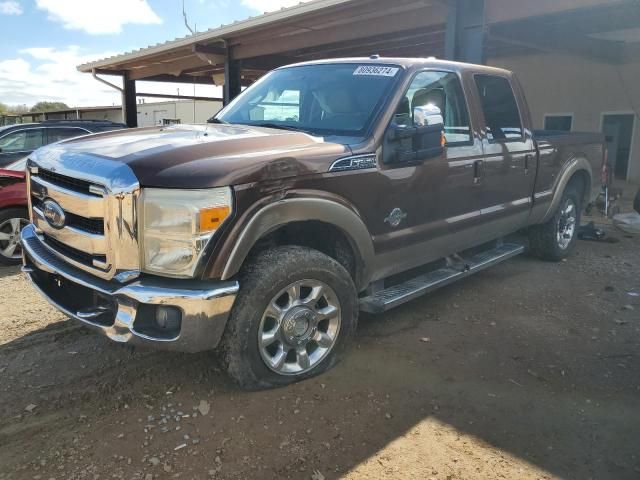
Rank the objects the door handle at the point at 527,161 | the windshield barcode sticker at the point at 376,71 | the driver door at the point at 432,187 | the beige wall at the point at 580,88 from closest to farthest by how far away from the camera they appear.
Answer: the driver door at the point at 432,187 → the windshield barcode sticker at the point at 376,71 → the door handle at the point at 527,161 → the beige wall at the point at 580,88

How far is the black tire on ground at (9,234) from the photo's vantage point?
600 centimetres

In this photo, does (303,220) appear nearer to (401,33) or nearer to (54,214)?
(54,214)

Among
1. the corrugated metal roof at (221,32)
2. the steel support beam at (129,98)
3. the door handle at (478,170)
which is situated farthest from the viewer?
the steel support beam at (129,98)

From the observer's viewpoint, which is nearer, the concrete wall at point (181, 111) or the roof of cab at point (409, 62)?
the roof of cab at point (409, 62)

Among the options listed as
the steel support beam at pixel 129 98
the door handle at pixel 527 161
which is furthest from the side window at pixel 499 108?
the steel support beam at pixel 129 98

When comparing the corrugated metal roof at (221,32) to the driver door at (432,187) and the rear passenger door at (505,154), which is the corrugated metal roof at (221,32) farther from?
the driver door at (432,187)

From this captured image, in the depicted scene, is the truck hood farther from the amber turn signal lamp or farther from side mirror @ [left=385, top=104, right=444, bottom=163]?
side mirror @ [left=385, top=104, right=444, bottom=163]

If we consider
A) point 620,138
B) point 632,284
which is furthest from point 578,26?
point 632,284

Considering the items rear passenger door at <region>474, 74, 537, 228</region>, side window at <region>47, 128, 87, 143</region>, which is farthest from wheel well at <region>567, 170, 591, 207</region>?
side window at <region>47, 128, 87, 143</region>

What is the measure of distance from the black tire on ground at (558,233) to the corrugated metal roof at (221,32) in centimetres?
513

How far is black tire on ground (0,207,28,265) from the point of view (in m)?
6.00

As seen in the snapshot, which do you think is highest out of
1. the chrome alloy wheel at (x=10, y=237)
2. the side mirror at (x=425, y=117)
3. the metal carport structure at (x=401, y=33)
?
the metal carport structure at (x=401, y=33)

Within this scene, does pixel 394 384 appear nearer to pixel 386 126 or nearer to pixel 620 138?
pixel 386 126

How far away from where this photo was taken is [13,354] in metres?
3.72
